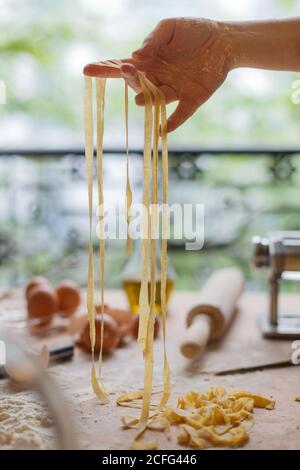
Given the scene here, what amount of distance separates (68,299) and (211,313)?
38cm

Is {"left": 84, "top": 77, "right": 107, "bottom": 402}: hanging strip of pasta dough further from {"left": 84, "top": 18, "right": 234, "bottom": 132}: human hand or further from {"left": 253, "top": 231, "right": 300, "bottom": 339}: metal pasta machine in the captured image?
{"left": 253, "top": 231, "right": 300, "bottom": 339}: metal pasta machine

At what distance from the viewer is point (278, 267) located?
1389mm

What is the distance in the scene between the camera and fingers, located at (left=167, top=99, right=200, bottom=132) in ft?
3.83

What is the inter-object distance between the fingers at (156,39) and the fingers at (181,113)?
4.2 inches

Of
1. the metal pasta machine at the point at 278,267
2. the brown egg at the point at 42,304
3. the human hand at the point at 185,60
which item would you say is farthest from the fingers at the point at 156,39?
the brown egg at the point at 42,304

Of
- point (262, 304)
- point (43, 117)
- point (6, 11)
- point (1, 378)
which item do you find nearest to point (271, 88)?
point (43, 117)

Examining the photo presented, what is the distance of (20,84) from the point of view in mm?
6031

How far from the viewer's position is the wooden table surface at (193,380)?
34.2 inches

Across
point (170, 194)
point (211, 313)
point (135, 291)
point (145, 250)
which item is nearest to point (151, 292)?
point (145, 250)

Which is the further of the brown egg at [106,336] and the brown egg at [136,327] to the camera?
the brown egg at [136,327]

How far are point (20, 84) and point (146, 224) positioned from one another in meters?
5.33

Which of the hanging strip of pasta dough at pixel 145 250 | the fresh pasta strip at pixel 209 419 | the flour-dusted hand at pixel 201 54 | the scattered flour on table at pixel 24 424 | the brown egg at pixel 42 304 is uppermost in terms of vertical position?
the flour-dusted hand at pixel 201 54

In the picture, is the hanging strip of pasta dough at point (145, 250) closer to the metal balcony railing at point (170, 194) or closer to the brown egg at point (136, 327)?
the brown egg at point (136, 327)

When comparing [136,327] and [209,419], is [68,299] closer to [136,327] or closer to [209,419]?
[136,327]
